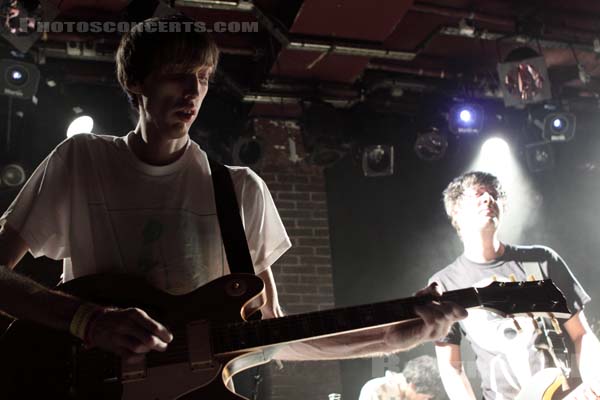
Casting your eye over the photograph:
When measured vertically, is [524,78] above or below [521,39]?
below

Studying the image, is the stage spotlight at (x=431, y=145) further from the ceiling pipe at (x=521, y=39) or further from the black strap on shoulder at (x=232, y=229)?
the black strap on shoulder at (x=232, y=229)

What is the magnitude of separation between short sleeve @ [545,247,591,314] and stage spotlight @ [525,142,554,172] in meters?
3.12

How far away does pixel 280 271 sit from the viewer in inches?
252

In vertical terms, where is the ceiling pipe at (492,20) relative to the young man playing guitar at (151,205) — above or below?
above

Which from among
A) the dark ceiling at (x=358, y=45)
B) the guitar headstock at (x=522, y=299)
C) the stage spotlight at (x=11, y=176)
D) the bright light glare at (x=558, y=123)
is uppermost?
the dark ceiling at (x=358, y=45)

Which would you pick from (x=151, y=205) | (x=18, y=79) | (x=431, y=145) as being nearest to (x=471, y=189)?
(x=431, y=145)

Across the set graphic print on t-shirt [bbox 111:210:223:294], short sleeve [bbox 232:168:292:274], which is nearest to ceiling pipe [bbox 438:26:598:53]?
short sleeve [bbox 232:168:292:274]

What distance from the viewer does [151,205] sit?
2.01m

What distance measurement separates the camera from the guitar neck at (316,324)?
5.82 feet

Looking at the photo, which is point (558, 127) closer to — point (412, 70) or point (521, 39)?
point (521, 39)

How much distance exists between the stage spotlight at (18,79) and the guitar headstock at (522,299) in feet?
13.8

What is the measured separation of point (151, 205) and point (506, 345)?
99.9 inches

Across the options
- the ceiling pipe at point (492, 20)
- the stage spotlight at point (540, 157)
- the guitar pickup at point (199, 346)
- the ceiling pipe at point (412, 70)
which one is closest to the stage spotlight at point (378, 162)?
the ceiling pipe at point (412, 70)

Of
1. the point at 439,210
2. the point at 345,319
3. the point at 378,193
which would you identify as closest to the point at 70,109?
the point at 378,193
